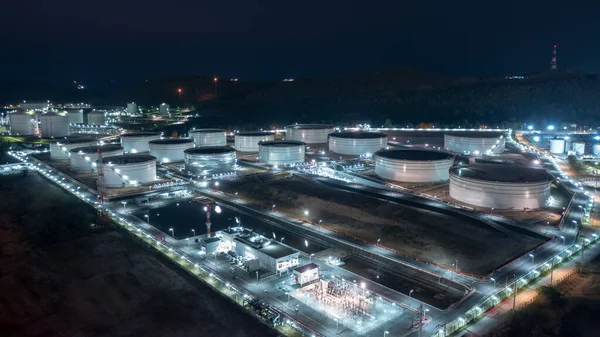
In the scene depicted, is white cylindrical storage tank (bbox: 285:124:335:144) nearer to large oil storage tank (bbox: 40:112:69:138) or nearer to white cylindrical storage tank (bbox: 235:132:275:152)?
white cylindrical storage tank (bbox: 235:132:275:152)

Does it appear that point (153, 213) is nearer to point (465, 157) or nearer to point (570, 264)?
point (570, 264)

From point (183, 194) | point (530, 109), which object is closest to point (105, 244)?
point (183, 194)

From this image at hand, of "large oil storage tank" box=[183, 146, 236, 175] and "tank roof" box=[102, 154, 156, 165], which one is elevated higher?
"tank roof" box=[102, 154, 156, 165]

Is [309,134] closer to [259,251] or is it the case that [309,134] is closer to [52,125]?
[259,251]

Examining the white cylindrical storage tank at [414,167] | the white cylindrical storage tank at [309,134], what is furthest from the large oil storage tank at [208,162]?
the white cylindrical storage tank at [309,134]

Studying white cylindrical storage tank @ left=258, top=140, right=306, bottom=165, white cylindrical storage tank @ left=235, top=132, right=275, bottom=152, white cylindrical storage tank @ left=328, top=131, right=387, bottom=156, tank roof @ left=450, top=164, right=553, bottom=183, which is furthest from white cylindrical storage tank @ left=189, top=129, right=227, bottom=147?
tank roof @ left=450, top=164, right=553, bottom=183

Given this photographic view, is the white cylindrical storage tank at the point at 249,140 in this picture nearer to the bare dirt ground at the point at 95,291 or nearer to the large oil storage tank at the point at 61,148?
the large oil storage tank at the point at 61,148
